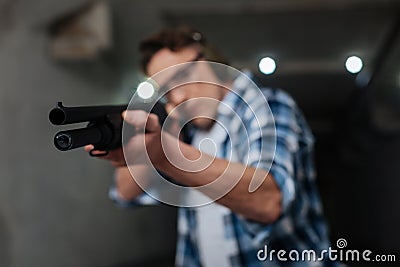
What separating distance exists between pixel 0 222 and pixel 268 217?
0.27 m

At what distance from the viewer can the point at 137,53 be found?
0.59m

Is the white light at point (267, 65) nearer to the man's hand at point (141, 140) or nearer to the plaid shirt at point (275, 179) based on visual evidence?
the plaid shirt at point (275, 179)

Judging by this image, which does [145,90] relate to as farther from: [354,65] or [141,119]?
[354,65]

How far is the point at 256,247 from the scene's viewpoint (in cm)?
50

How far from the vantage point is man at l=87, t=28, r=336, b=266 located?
1.55 feet

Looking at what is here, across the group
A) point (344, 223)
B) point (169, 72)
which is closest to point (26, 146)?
point (169, 72)

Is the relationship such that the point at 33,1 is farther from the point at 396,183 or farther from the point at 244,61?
the point at 396,183

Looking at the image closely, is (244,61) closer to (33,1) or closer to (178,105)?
(178,105)

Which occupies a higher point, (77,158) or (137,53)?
(137,53)

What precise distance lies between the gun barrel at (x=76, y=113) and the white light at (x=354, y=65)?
27cm

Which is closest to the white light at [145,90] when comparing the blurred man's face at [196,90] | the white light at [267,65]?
the blurred man's face at [196,90]

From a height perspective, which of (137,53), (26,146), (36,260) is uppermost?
(137,53)

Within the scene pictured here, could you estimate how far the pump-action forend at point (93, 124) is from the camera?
372 millimetres

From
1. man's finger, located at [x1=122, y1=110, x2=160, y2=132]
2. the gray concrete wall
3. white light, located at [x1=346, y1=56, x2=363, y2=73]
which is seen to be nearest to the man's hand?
man's finger, located at [x1=122, y1=110, x2=160, y2=132]
